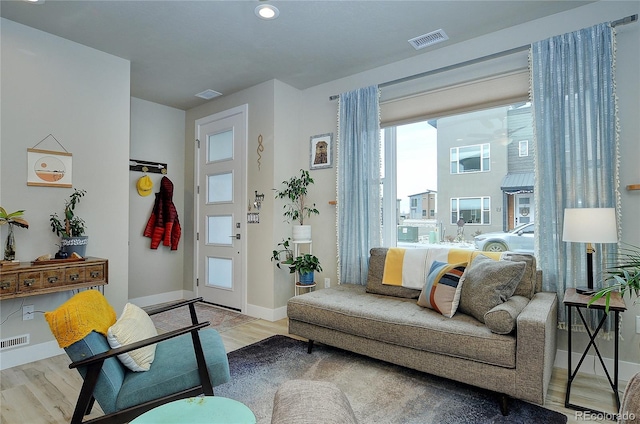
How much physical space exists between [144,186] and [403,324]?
3906 millimetres

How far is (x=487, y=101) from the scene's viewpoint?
3045mm

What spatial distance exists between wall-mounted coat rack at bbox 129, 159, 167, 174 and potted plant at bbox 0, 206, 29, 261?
190 cm

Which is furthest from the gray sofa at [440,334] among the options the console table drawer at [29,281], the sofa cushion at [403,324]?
the console table drawer at [29,281]

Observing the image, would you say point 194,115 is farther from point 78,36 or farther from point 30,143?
point 30,143

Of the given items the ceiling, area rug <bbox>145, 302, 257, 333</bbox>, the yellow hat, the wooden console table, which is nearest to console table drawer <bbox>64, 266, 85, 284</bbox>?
the wooden console table

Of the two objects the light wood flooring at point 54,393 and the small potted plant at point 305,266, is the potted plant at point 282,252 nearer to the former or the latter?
the small potted plant at point 305,266

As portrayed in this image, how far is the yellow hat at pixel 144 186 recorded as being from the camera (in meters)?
4.71

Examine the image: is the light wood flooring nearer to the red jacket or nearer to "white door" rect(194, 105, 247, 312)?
"white door" rect(194, 105, 247, 312)

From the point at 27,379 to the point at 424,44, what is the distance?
168 inches

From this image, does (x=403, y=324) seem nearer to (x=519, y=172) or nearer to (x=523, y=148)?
(x=519, y=172)

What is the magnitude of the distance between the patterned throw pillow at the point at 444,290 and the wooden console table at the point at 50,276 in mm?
2749

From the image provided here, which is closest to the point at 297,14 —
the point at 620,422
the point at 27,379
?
the point at 620,422

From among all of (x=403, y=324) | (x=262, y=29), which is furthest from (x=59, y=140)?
(x=403, y=324)

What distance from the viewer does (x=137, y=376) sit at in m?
1.78
